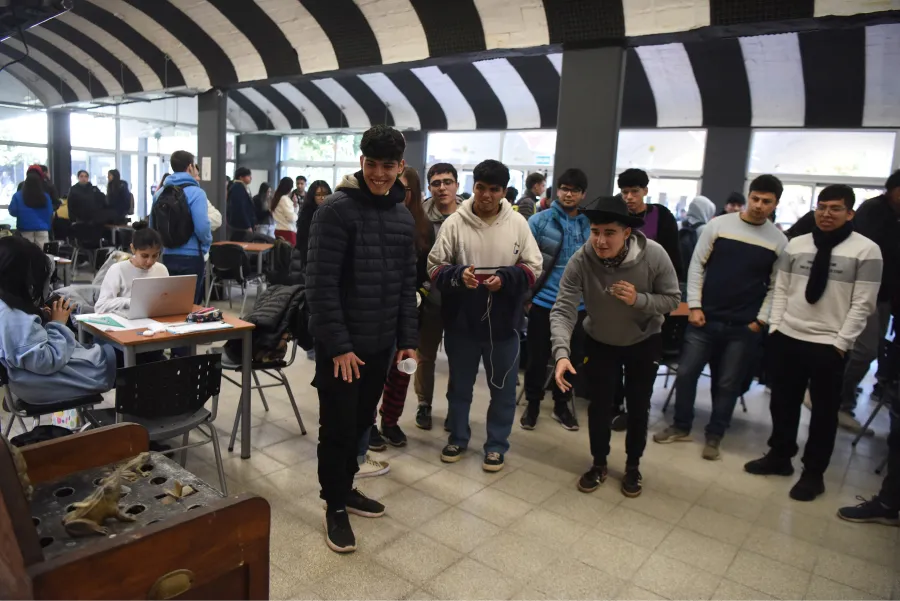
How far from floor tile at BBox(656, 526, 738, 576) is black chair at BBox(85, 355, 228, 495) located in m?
2.08

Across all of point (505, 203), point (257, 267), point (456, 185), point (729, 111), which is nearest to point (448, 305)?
point (505, 203)

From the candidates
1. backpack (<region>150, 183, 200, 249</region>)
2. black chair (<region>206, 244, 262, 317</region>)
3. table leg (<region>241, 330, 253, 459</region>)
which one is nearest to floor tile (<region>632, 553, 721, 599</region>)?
table leg (<region>241, 330, 253, 459</region>)

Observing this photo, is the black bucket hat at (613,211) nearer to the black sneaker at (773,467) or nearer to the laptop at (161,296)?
the black sneaker at (773,467)

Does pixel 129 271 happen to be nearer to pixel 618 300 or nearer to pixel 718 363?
pixel 618 300

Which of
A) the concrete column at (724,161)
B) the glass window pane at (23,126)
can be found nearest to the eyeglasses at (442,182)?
the concrete column at (724,161)

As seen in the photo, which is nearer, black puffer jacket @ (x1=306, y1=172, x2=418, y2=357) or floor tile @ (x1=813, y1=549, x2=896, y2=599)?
black puffer jacket @ (x1=306, y1=172, x2=418, y2=357)

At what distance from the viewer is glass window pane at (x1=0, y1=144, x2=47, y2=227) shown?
12.7 m

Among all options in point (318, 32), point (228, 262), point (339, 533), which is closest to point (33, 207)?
point (228, 262)

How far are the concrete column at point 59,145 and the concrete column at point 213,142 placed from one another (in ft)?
21.0

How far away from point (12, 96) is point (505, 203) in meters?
13.5

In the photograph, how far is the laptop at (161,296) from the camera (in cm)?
320

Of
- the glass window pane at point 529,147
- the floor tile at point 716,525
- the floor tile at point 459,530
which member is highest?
the glass window pane at point 529,147

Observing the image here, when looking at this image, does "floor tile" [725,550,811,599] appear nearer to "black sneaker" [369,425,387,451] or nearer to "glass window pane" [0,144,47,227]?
"black sneaker" [369,425,387,451]

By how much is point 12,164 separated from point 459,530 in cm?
1426
